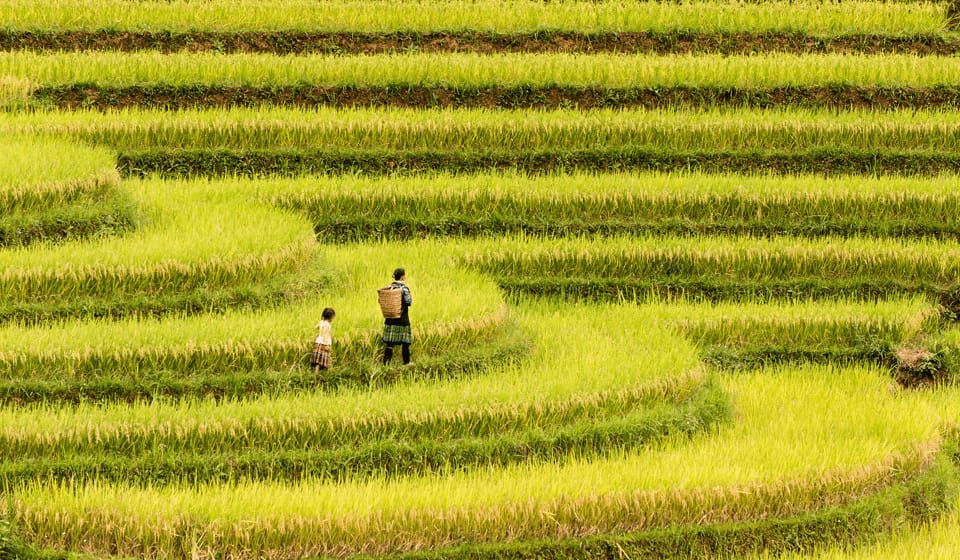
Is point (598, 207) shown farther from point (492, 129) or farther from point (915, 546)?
point (915, 546)

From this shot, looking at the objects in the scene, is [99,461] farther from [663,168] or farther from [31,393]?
[663,168]

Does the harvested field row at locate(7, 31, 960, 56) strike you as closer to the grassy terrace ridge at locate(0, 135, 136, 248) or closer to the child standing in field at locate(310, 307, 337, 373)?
the grassy terrace ridge at locate(0, 135, 136, 248)

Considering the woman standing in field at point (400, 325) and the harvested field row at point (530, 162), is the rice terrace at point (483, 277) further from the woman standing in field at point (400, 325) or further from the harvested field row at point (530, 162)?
the woman standing in field at point (400, 325)

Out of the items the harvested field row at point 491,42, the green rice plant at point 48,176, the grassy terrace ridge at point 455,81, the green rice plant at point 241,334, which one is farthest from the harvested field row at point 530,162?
the green rice plant at point 241,334

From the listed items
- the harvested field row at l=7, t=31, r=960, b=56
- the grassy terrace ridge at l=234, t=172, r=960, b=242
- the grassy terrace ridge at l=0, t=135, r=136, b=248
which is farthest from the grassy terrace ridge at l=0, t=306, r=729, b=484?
the harvested field row at l=7, t=31, r=960, b=56

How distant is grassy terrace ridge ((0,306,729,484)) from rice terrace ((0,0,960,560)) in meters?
0.03

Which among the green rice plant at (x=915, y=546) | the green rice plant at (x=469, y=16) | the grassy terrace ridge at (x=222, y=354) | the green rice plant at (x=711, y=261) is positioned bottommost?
the green rice plant at (x=915, y=546)

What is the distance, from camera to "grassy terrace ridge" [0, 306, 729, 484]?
10.6m

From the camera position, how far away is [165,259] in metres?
13.0

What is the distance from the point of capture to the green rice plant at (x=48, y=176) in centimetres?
1395

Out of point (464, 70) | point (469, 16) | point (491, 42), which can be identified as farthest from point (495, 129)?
point (469, 16)

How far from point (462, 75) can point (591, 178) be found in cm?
305

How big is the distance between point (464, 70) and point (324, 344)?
8001 millimetres

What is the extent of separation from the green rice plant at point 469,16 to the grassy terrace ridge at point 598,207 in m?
4.72
